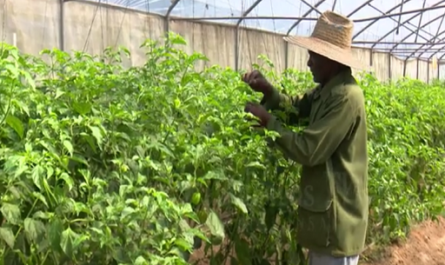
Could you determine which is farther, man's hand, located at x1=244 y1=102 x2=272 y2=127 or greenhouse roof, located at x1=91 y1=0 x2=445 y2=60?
greenhouse roof, located at x1=91 y1=0 x2=445 y2=60

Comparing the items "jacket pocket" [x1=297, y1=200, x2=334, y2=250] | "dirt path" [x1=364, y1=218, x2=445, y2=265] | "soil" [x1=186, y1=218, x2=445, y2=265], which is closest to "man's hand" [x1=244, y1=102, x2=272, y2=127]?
"jacket pocket" [x1=297, y1=200, x2=334, y2=250]

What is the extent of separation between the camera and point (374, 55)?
1828cm

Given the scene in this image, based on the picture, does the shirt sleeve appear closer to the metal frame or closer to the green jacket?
the green jacket

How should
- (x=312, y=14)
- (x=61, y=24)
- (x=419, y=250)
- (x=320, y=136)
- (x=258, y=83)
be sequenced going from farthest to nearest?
(x=312, y=14) < (x=61, y=24) < (x=419, y=250) < (x=258, y=83) < (x=320, y=136)

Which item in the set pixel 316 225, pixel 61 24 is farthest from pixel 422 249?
pixel 61 24

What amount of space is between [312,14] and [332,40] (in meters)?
9.80

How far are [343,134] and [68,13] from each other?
609cm

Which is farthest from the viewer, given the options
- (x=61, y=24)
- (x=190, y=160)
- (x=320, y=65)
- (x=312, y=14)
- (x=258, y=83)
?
(x=312, y=14)

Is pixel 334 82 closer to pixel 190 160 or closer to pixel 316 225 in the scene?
pixel 316 225

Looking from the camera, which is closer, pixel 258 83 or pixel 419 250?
pixel 258 83

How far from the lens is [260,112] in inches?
91.7

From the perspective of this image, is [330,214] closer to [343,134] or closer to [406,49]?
[343,134]

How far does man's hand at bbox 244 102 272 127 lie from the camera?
230cm

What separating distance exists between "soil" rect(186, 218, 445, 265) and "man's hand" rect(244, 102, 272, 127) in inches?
88.9
